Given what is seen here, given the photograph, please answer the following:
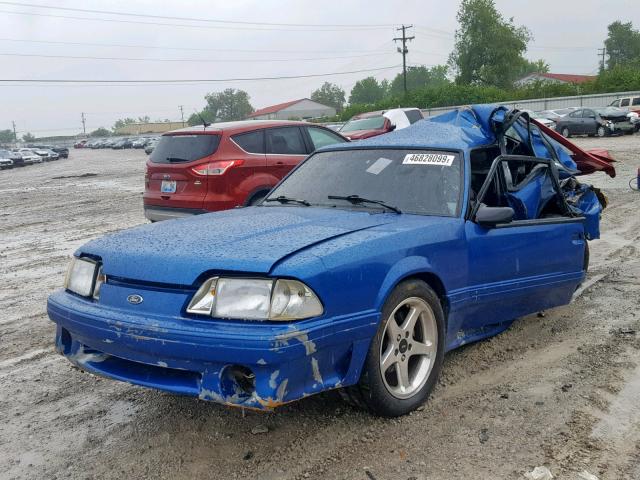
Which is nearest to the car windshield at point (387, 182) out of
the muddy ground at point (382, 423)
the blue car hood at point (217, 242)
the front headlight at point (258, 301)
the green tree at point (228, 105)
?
the blue car hood at point (217, 242)

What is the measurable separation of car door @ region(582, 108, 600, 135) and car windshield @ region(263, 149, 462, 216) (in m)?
28.6

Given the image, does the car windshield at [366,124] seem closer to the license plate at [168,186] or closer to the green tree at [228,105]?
the license plate at [168,186]

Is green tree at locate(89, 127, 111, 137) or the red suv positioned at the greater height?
green tree at locate(89, 127, 111, 137)

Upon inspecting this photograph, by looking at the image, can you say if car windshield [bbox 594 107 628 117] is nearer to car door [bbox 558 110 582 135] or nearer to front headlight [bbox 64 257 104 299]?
car door [bbox 558 110 582 135]

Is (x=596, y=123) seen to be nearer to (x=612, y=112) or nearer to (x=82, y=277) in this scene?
(x=612, y=112)

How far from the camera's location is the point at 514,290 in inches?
171

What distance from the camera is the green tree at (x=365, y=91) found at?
14238 centimetres

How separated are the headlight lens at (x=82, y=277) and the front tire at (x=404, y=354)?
1478mm

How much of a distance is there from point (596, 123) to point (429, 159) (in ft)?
94.3

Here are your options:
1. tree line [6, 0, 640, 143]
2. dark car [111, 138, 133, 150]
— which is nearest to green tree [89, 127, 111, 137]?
tree line [6, 0, 640, 143]

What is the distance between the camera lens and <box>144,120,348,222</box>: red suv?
8227 mm

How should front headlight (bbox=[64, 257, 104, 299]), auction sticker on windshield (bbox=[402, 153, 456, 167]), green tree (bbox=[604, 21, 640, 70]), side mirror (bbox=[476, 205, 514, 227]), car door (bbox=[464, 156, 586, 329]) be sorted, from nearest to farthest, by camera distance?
front headlight (bbox=[64, 257, 104, 299]) < side mirror (bbox=[476, 205, 514, 227]) < car door (bbox=[464, 156, 586, 329]) < auction sticker on windshield (bbox=[402, 153, 456, 167]) < green tree (bbox=[604, 21, 640, 70])

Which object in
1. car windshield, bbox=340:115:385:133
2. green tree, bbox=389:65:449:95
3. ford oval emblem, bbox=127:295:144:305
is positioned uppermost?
green tree, bbox=389:65:449:95

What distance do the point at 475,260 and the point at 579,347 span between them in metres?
1.22
